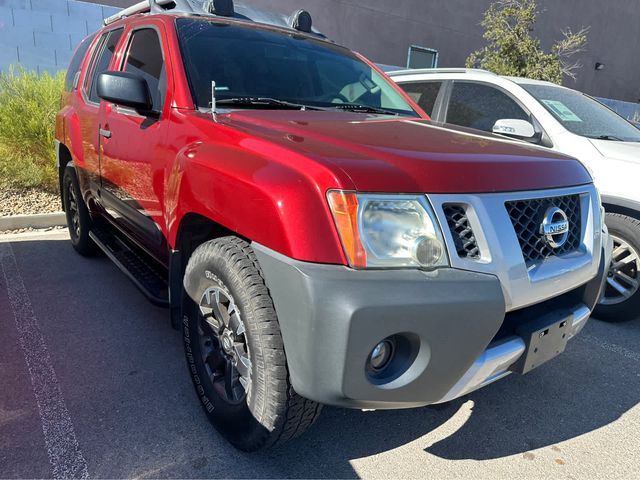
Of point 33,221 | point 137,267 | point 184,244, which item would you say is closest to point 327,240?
point 184,244

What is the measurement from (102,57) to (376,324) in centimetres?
332

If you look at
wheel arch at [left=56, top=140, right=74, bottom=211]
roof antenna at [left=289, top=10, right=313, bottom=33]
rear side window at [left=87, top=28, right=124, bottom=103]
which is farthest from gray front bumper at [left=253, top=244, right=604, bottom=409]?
wheel arch at [left=56, top=140, right=74, bottom=211]

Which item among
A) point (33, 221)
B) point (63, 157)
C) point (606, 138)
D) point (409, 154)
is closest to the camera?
point (409, 154)

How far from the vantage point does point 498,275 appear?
1703 mm

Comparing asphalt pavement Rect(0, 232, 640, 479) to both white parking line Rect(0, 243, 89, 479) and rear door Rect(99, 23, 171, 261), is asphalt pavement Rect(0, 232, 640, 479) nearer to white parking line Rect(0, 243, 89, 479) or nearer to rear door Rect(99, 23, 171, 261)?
white parking line Rect(0, 243, 89, 479)

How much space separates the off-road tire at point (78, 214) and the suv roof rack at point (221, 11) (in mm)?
1389

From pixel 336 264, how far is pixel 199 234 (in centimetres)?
101

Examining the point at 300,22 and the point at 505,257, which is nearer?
the point at 505,257

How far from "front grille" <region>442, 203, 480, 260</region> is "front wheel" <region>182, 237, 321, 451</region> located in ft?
2.27

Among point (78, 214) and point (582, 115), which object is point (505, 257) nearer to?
point (582, 115)

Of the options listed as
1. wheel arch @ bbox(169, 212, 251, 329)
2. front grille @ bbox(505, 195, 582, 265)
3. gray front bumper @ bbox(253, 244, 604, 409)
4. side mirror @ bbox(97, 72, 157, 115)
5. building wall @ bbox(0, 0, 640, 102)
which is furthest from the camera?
building wall @ bbox(0, 0, 640, 102)

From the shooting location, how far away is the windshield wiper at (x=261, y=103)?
8.13ft

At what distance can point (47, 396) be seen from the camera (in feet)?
8.17

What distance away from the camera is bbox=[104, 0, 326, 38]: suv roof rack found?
3.10 meters
